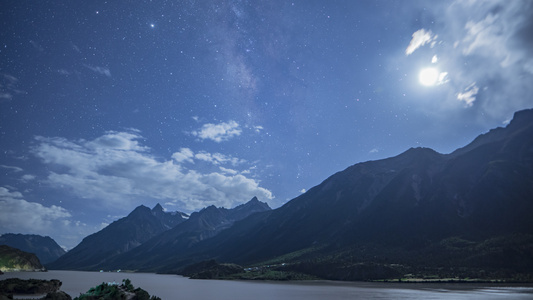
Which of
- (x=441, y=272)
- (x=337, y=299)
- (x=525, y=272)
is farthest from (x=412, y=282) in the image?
(x=337, y=299)

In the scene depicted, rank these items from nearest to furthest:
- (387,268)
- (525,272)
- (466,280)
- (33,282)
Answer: (33,282), (466,280), (525,272), (387,268)

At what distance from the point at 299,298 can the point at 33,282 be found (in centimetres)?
9361

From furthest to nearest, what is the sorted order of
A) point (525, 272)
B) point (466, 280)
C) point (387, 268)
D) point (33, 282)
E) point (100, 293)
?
1. point (387, 268)
2. point (525, 272)
3. point (466, 280)
4. point (33, 282)
5. point (100, 293)

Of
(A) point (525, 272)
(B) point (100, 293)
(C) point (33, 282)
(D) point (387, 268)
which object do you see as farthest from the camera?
(D) point (387, 268)

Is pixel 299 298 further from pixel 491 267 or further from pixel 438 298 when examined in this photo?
pixel 491 267

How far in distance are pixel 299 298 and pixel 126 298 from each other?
173 ft

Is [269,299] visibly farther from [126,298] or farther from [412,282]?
[412,282]

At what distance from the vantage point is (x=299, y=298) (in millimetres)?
99500

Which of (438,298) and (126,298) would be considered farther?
(438,298)

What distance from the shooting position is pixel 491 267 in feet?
589

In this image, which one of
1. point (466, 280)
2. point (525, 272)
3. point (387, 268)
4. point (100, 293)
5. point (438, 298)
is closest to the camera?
point (100, 293)

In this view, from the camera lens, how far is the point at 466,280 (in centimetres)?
15800

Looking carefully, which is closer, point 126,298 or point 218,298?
point 126,298

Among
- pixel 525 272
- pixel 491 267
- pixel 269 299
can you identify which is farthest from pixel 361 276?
pixel 269 299
